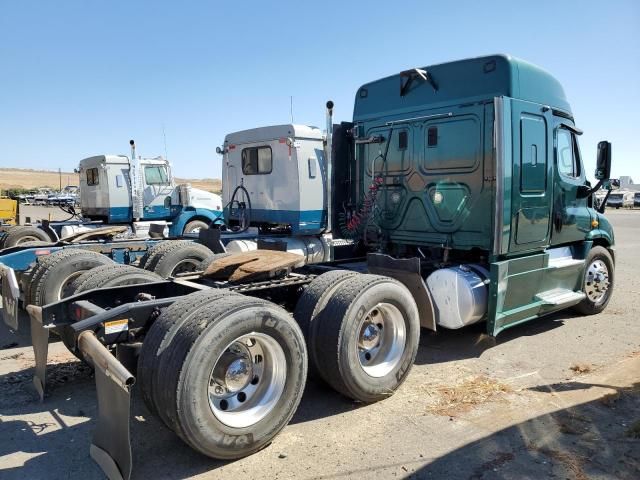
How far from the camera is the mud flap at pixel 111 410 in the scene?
9.87 feet

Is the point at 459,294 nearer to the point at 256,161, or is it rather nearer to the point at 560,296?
the point at 560,296

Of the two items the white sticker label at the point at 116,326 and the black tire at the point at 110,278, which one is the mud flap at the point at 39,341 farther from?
the white sticker label at the point at 116,326

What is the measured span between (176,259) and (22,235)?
6822mm

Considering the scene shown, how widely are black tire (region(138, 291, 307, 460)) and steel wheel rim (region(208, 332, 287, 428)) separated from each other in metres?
0.04

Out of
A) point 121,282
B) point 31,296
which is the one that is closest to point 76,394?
point 121,282

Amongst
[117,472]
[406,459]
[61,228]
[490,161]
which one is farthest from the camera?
[61,228]

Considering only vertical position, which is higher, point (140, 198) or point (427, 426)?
point (140, 198)

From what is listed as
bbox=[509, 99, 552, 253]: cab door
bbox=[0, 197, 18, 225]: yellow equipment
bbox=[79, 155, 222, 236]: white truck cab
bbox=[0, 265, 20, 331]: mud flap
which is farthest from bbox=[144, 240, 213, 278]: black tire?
bbox=[0, 197, 18, 225]: yellow equipment

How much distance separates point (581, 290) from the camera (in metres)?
6.95

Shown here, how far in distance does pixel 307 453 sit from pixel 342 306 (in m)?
1.17

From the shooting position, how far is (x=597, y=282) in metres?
7.22

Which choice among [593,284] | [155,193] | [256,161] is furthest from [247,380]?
[155,193]

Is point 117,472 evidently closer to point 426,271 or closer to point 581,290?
point 426,271

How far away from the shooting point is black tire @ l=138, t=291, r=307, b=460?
3.15 metres
